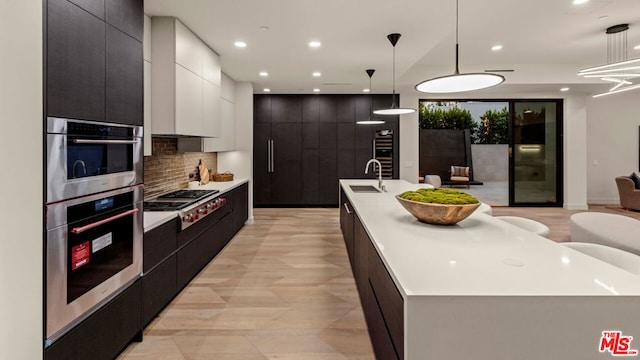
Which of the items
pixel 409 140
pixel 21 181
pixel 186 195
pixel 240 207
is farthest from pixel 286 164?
pixel 21 181

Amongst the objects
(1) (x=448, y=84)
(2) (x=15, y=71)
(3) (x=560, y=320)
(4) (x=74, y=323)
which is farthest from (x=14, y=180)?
(1) (x=448, y=84)

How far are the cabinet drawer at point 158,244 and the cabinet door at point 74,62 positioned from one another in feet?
3.20

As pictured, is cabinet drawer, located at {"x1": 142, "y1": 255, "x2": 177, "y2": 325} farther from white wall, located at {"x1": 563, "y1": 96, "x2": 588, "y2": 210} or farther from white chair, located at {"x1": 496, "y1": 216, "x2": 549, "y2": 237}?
white wall, located at {"x1": 563, "y1": 96, "x2": 588, "y2": 210}

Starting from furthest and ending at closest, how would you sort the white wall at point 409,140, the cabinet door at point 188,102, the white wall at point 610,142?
the white wall at point 610,142 < the white wall at point 409,140 < the cabinet door at point 188,102

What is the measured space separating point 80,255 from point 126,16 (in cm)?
141

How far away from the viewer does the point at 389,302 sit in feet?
4.87

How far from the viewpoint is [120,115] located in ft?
6.61

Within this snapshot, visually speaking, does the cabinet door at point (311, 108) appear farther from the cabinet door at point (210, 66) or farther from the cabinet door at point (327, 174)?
the cabinet door at point (210, 66)

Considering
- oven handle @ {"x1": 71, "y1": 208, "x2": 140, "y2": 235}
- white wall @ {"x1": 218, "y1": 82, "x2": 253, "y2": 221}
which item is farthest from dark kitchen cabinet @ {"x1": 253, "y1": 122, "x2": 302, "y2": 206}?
oven handle @ {"x1": 71, "y1": 208, "x2": 140, "y2": 235}

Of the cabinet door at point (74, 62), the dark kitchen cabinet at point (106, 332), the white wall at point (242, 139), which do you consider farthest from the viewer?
the white wall at point (242, 139)

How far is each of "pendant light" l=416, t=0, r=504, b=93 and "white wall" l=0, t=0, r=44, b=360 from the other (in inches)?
77.5

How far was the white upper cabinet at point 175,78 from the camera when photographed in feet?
10.9

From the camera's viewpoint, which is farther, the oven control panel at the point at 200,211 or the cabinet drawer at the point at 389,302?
the oven control panel at the point at 200,211

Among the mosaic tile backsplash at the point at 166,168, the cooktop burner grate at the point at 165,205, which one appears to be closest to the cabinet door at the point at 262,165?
the mosaic tile backsplash at the point at 166,168
